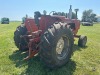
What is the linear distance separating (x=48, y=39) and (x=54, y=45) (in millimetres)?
272

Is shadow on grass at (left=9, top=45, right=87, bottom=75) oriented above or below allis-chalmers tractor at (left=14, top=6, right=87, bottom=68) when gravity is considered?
below

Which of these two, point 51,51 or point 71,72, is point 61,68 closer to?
point 71,72

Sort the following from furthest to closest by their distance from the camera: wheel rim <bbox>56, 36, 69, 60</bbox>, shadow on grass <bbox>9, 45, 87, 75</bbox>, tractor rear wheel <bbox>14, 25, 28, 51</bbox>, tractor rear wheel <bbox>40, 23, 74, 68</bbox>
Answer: tractor rear wheel <bbox>14, 25, 28, 51</bbox>, wheel rim <bbox>56, 36, 69, 60</bbox>, shadow on grass <bbox>9, 45, 87, 75</bbox>, tractor rear wheel <bbox>40, 23, 74, 68</bbox>

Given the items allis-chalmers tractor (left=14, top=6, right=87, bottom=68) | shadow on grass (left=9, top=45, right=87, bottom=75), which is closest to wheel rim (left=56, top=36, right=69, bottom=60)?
allis-chalmers tractor (left=14, top=6, right=87, bottom=68)

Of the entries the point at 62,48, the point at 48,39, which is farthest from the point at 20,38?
the point at 48,39

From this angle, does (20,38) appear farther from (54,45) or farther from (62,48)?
(54,45)

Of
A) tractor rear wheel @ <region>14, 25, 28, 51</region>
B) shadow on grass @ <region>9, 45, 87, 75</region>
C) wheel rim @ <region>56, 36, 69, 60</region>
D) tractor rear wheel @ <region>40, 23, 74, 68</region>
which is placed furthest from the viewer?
tractor rear wheel @ <region>14, 25, 28, 51</region>

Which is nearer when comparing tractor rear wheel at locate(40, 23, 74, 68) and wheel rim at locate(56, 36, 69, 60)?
tractor rear wheel at locate(40, 23, 74, 68)

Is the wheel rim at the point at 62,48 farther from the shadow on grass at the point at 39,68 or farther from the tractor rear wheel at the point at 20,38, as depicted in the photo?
the tractor rear wheel at the point at 20,38

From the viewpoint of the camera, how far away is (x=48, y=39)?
579 centimetres

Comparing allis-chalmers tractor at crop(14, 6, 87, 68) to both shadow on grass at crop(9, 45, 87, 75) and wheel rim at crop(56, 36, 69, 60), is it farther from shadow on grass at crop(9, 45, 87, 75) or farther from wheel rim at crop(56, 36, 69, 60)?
shadow on grass at crop(9, 45, 87, 75)

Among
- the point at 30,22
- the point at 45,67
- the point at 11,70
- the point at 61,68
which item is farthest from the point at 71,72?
the point at 30,22

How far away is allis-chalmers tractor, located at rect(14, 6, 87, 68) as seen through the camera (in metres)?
5.82

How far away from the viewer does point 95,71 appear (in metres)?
6.53
